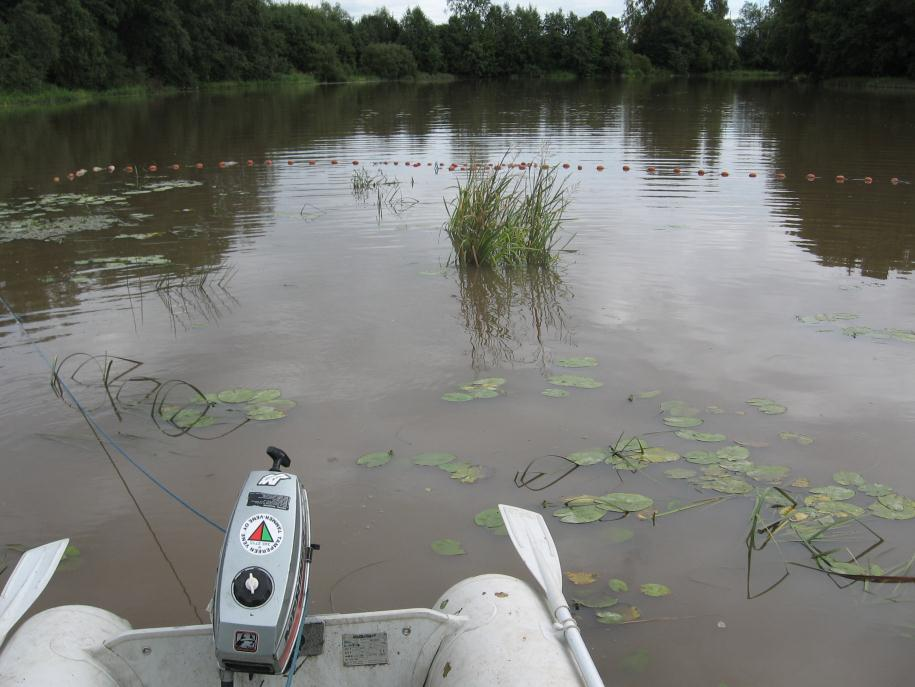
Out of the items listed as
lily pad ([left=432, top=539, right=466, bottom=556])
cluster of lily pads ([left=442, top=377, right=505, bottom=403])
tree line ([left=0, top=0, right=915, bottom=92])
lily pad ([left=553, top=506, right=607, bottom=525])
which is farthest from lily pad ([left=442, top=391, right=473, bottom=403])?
tree line ([left=0, top=0, right=915, bottom=92])

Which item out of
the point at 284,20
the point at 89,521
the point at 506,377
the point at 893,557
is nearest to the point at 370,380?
the point at 506,377

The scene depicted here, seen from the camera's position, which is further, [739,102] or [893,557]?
[739,102]

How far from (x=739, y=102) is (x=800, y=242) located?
25.9 metres

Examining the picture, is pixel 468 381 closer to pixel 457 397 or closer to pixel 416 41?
pixel 457 397

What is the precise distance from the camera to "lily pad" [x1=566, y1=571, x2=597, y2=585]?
3.24m

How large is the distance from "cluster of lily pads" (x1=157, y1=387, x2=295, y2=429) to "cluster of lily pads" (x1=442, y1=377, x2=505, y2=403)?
94 cm

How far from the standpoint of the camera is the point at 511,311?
6.54 meters

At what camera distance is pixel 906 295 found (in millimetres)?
6691

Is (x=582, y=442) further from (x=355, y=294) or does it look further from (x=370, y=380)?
(x=355, y=294)

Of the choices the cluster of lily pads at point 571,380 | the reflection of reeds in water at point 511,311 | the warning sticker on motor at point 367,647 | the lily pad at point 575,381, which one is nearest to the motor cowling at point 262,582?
the warning sticker on motor at point 367,647

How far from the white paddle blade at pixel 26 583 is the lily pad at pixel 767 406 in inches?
140

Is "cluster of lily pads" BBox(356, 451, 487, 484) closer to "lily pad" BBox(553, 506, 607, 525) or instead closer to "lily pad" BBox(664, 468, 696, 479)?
"lily pad" BBox(553, 506, 607, 525)

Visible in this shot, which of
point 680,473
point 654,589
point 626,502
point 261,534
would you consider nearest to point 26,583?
point 261,534

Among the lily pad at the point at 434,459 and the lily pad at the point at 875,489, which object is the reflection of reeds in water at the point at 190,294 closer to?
the lily pad at the point at 434,459
